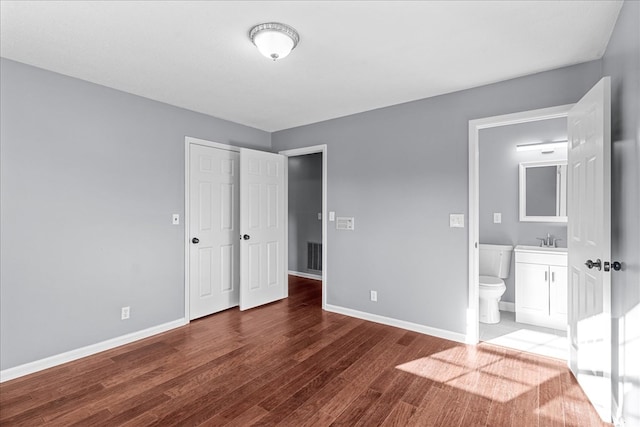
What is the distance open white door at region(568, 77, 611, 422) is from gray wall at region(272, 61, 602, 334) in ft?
2.23

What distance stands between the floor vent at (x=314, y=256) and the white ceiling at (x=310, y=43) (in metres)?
3.29

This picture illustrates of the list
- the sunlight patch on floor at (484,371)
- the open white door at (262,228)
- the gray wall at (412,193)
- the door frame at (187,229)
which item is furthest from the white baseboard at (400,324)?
the door frame at (187,229)

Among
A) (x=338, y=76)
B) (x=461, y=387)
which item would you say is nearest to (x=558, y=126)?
(x=338, y=76)

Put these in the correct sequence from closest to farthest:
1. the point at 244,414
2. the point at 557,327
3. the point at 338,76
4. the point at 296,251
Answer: the point at 244,414 → the point at 338,76 → the point at 557,327 → the point at 296,251

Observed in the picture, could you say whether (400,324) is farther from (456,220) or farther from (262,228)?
(262,228)

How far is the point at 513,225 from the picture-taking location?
4.06 m

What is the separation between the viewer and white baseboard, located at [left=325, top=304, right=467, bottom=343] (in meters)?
3.16

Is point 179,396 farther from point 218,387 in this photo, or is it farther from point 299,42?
point 299,42

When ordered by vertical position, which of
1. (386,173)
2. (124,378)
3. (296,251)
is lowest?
(124,378)

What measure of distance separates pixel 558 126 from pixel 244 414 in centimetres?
445

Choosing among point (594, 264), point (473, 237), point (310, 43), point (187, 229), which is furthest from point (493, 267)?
point (187, 229)

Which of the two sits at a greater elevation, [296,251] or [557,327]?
[296,251]

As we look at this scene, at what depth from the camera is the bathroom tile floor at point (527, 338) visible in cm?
291

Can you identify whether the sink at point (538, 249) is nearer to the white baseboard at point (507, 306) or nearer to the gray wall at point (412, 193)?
the white baseboard at point (507, 306)
